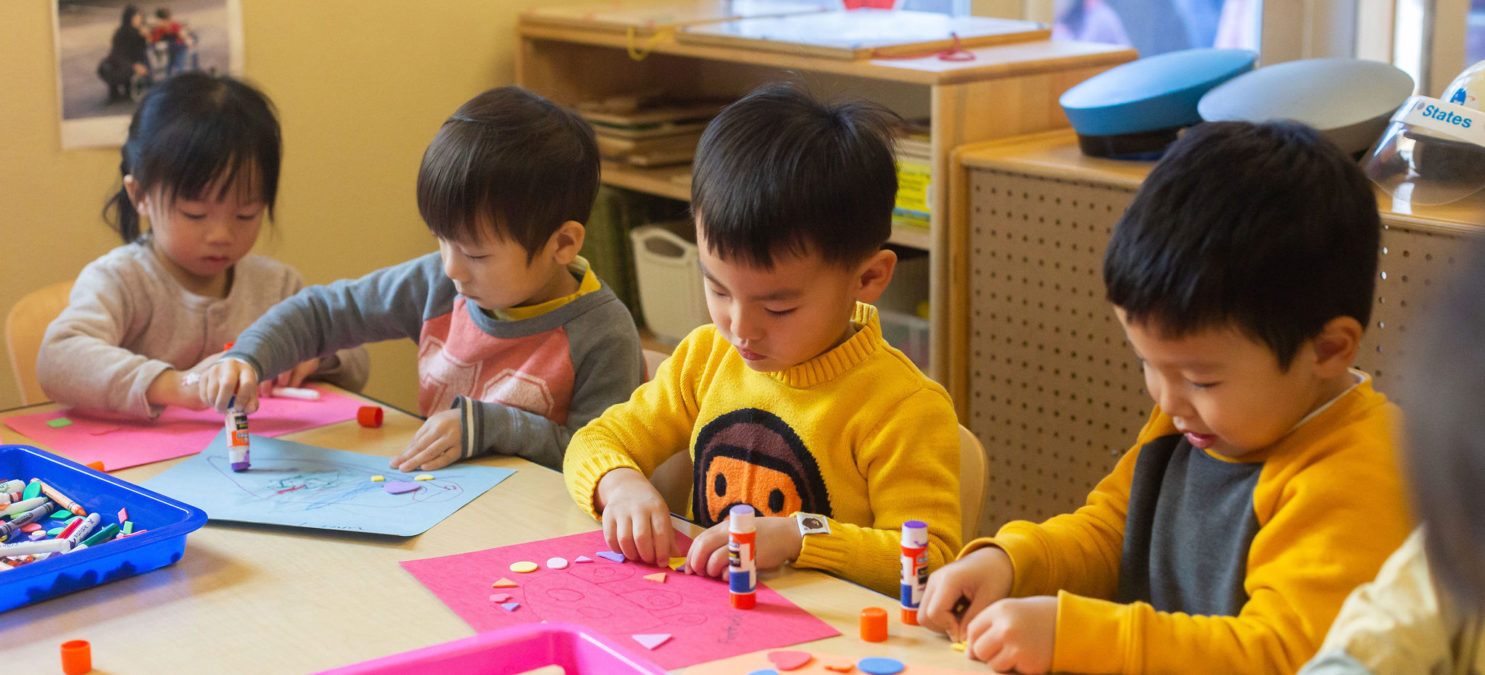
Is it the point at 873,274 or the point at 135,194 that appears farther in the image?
the point at 135,194

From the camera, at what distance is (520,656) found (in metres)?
0.97

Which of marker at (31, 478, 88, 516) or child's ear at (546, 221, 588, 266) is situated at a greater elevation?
child's ear at (546, 221, 588, 266)

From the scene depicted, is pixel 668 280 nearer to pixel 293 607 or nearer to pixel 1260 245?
pixel 293 607

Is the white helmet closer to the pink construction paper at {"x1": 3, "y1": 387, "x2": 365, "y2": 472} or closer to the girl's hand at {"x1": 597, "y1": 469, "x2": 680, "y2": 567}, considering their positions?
the girl's hand at {"x1": 597, "y1": 469, "x2": 680, "y2": 567}

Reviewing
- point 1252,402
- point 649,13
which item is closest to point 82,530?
point 1252,402

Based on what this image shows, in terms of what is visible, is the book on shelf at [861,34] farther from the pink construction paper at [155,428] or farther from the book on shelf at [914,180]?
the pink construction paper at [155,428]

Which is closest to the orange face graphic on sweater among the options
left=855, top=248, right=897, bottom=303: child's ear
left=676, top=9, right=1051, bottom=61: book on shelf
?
left=855, top=248, right=897, bottom=303: child's ear

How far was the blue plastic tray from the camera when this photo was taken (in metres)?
1.05

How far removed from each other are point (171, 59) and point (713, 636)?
1.97m

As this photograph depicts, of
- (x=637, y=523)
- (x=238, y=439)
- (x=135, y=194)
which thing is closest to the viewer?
(x=637, y=523)

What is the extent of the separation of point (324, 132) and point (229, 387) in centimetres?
133

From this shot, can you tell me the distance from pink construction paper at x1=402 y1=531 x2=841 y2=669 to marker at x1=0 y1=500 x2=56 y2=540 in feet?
1.17

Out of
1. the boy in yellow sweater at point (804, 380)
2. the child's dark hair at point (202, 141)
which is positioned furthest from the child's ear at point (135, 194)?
the boy in yellow sweater at point (804, 380)

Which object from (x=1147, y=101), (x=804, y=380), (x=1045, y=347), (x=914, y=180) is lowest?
(x=1045, y=347)
